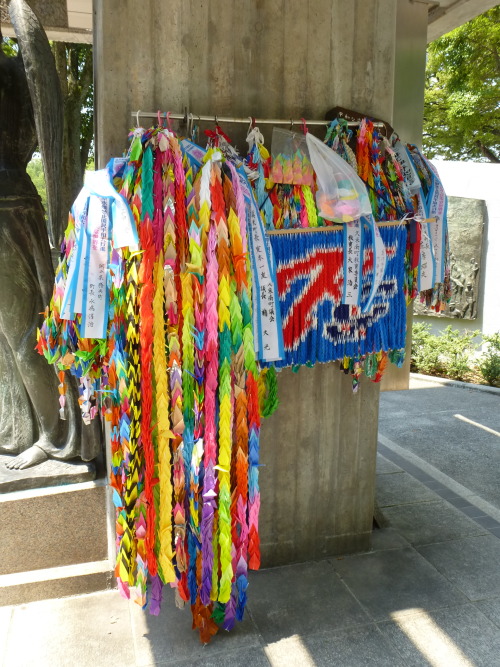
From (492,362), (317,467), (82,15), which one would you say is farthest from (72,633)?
(492,362)

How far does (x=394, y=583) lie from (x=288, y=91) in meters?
2.59

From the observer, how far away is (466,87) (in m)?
13.0

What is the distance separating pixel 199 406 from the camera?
2.57 m

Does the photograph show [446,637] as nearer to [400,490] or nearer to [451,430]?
[400,490]

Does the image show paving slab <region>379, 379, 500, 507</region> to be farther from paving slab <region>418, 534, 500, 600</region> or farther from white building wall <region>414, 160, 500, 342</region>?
white building wall <region>414, 160, 500, 342</region>

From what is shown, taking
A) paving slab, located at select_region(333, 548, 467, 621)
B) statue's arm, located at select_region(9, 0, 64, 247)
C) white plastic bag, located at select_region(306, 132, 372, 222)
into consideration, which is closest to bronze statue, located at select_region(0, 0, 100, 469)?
statue's arm, located at select_region(9, 0, 64, 247)

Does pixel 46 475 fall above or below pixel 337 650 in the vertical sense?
above

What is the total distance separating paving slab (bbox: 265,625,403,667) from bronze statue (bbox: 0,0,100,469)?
1.37 meters

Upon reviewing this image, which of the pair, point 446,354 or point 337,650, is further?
point 446,354

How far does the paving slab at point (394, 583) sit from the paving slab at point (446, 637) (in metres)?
0.07

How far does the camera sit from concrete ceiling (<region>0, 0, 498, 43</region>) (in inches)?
213

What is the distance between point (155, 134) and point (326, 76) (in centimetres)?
104

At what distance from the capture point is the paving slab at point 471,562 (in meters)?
3.08

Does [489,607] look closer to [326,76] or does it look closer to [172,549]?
[172,549]
